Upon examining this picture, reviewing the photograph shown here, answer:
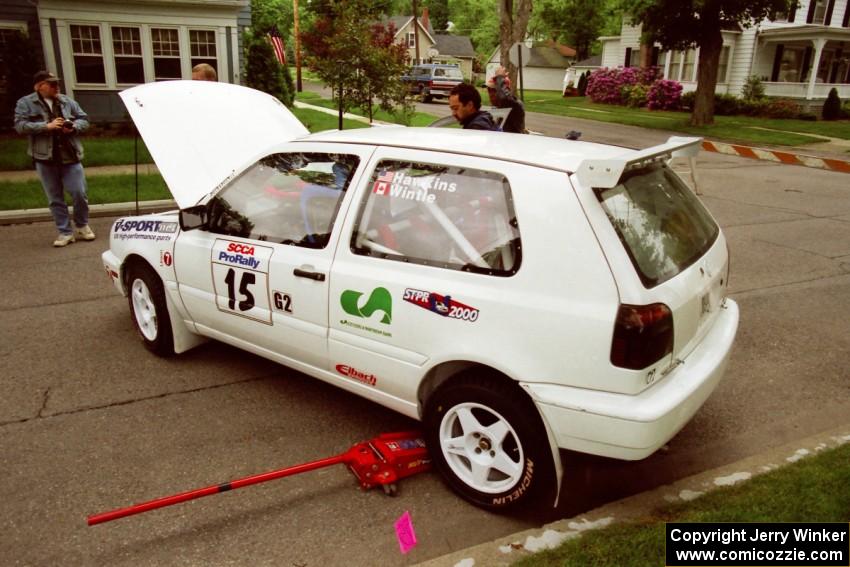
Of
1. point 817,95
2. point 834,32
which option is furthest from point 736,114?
point 834,32

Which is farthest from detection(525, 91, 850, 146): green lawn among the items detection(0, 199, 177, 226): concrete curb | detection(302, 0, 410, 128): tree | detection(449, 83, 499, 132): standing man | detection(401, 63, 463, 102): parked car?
detection(0, 199, 177, 226): concrete curb

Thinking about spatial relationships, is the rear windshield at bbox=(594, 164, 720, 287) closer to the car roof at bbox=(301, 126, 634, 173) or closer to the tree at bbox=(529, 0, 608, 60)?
the car roof at bbox=(301, 126, 634, 173)

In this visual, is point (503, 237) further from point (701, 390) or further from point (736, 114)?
point (736, 114)

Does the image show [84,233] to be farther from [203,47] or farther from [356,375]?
[203,47]

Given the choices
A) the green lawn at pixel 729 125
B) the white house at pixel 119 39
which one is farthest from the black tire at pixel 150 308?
the green lawn at pixel 729 125

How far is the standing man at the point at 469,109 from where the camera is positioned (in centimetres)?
627

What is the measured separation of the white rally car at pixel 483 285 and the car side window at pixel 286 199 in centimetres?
1

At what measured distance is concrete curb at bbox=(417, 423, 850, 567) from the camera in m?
2.78

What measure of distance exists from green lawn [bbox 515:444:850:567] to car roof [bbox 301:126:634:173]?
1.63 meters

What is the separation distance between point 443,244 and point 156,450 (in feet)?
6.70

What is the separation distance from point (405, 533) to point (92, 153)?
13.6m

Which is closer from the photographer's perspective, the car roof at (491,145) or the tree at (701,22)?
the car roof at (491,145)

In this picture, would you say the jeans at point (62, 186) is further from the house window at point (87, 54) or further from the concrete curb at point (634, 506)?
the house window at point (87, 54)

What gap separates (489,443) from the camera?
3094 millimetres
